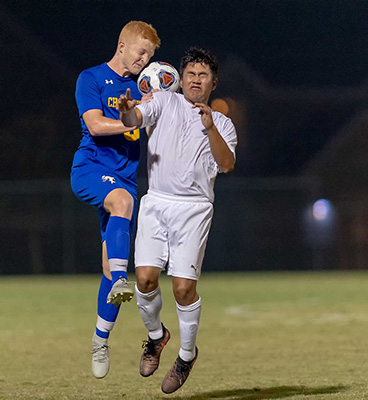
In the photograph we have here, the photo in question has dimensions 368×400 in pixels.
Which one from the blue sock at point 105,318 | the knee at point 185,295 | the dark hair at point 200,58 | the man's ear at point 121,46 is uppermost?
the man's ear at point 121,46

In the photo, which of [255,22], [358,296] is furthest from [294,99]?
[358,296]

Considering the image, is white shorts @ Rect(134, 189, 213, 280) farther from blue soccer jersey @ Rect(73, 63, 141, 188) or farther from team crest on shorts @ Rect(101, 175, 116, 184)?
blue soccer jersey @ Rect(73, 63, 141, 188)

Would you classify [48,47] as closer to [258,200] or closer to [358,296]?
[258,200]

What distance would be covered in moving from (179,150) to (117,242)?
74 centimetres

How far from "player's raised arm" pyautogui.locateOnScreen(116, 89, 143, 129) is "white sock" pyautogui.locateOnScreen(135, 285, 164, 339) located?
1187 millimetres

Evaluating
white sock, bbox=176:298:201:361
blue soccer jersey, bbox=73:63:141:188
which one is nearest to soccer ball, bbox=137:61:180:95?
blue soccer jersey, bbox=73:63:141:188

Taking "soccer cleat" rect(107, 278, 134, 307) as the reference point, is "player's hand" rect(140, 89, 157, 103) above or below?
above

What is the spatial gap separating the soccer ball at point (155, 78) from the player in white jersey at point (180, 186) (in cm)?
23

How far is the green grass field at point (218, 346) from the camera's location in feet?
20.6

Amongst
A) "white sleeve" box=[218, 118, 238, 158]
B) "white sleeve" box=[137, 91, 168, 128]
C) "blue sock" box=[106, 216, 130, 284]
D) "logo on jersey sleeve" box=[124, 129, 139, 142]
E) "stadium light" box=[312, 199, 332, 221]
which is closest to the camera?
"white sleeve" box=[137, 91, 168, 128]

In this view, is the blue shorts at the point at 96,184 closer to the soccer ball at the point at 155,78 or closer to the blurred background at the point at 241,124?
the soccer ball at the point at 155,78

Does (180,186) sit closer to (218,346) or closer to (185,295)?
(185,295)

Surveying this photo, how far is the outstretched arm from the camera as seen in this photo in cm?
524

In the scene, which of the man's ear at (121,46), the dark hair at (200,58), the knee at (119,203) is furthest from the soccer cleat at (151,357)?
the man's ear at (121,46)
